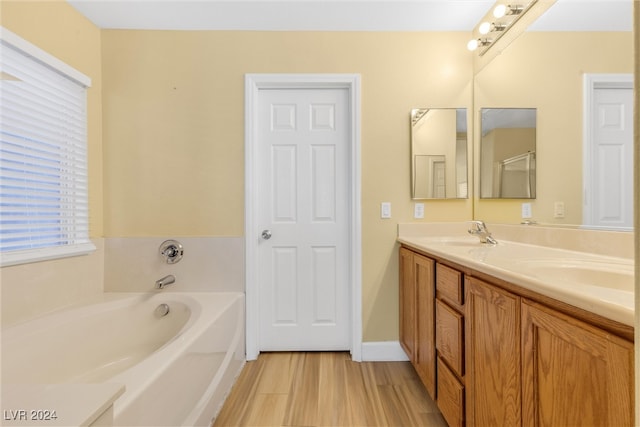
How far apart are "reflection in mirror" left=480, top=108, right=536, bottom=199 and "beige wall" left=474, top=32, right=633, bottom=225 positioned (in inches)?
1.8

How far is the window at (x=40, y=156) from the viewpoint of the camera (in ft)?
4.26

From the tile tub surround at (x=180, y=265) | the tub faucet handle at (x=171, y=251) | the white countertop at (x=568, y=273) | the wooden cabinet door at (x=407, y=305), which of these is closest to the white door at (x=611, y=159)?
the white countertop at (x=568, y=273)

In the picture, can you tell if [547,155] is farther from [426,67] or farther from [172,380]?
[172,380]

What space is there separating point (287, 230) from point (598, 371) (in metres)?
1.68

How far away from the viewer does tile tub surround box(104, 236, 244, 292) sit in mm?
1879

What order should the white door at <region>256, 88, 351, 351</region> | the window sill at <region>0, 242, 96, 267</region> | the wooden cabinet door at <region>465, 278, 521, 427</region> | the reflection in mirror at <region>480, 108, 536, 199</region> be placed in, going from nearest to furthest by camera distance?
the wooden cabinet door at <region>465, 278, 521, 427</region>, the window sill at <region>0, 242, 96, 267</region>, the reflection in mirror at <region>480, 108, 536, 199</region>, the white door at <region>256, 88, 351, 351</region>

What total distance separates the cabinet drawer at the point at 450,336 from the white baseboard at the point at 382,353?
0.67 meters

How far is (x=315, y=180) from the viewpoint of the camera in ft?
6.48

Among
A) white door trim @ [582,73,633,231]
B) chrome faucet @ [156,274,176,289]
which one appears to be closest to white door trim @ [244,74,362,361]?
chrome faucet @ [156,274,176,289]

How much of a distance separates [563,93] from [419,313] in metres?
1.34

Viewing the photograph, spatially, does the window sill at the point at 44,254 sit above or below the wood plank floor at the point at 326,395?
above

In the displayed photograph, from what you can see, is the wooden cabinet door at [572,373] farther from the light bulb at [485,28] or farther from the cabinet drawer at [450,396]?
the light bulb at [485,28]

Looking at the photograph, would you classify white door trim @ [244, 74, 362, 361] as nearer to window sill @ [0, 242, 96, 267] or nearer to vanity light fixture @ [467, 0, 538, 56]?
vanity light fixture @ [467, 0, 538, 56]

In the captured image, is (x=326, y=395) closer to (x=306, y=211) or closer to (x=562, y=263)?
(x=306, y=211)
